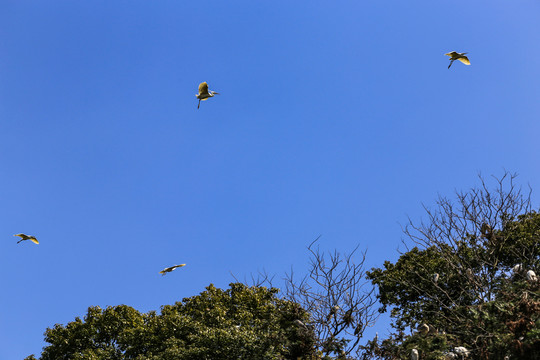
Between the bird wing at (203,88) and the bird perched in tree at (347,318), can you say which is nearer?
the bird wing at (203,88)

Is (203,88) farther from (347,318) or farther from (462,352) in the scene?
(462,352)

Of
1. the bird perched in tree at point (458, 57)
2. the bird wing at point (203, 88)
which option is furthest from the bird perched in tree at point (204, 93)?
the bird perched in tree at point (458, 57)

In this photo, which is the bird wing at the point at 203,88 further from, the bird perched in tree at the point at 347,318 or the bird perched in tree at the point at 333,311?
the bird perched in tree at the point at 347,318

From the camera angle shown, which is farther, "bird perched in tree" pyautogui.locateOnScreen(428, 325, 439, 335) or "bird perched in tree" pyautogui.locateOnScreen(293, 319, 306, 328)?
"bird perched in tree" pyautogui.locateOnScreen(293, 319, 306, 328)

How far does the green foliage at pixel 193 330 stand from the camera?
43.7ft

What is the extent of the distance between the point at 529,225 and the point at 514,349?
1374 cm

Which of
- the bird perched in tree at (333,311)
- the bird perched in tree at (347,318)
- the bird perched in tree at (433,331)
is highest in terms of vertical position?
the bird perched in tree at (333,311)

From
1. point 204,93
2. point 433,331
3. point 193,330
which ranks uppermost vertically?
point 204,93

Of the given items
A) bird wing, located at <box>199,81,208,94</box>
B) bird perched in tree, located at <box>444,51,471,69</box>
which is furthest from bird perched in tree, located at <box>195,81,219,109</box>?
bird perched in tree, located at <box>444,51,471,69</box>

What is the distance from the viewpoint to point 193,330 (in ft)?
51.9

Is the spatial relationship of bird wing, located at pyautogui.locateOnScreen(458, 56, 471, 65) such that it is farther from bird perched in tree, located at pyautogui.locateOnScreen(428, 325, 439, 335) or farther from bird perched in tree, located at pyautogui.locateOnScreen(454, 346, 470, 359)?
bird perched in tree, located at pyautogui.locateOnScreen(454, 346, 470, 359)

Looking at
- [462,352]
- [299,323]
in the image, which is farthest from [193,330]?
[462,352]

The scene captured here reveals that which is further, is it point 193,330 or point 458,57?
point 193,330

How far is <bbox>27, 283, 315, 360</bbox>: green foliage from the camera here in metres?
13.3
